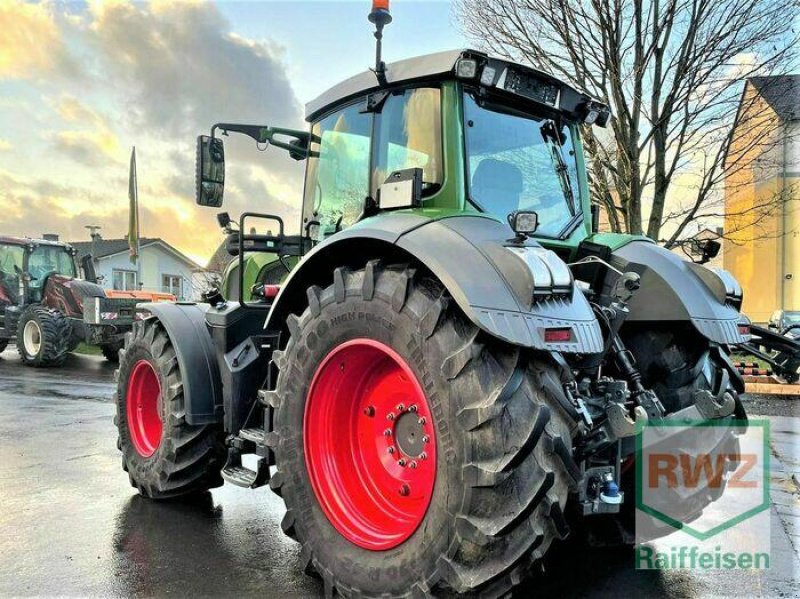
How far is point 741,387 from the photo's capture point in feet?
13.6

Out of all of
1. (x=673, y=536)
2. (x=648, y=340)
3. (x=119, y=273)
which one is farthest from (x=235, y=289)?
(x=119, y=273)

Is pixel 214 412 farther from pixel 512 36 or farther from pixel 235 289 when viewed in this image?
pixel 512 36

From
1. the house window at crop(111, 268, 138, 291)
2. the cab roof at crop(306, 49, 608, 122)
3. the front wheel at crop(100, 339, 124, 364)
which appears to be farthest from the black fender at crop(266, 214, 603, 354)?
the house window at crop(111, 268, 138, 291)

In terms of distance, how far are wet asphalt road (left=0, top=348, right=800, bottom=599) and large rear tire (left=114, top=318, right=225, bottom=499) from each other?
23 cm

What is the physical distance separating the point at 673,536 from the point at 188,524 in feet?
10.9

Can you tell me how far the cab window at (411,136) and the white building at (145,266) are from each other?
112 ft

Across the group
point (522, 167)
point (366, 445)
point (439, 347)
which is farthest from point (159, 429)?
point (522, 167)

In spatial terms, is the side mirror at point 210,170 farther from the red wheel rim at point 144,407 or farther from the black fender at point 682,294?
the black fender at point 682,294

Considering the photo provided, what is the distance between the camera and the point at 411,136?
3629 mm

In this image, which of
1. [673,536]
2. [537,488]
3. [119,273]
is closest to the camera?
[537,488]

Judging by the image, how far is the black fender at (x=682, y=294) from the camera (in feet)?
12.2

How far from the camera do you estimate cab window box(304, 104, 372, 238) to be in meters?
4.04

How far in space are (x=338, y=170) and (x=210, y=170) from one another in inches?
36.0

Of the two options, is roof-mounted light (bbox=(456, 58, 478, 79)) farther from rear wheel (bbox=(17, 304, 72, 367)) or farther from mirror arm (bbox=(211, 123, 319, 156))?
rear wheel (bbox=(17, 304, 72, 367))
